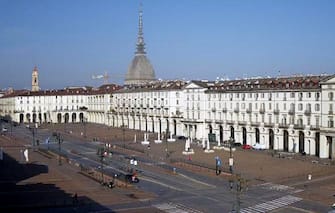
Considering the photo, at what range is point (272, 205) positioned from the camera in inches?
1763

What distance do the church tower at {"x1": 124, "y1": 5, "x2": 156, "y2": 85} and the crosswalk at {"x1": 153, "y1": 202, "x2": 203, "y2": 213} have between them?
13650 centimetres

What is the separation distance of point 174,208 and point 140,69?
142m

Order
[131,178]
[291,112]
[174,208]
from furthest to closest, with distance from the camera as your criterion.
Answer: [291,112] → [131,178] → [174,208]

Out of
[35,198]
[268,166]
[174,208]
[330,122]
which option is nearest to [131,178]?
[35,198]

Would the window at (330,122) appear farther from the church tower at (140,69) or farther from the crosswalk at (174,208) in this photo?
the church tower at (140,69)

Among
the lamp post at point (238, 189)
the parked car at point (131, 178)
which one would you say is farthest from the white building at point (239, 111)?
the parked car at point (131, 178)

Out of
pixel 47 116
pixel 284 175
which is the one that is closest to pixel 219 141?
pixel 284 175

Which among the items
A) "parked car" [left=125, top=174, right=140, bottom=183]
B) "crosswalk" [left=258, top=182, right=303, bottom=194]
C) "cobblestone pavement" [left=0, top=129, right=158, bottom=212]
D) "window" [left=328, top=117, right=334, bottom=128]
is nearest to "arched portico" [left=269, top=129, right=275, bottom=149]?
"window" [left=328, top=117, right=334, bottom=128]

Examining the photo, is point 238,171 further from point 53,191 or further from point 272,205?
point 53,191

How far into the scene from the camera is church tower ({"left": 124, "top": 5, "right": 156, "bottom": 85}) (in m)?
182

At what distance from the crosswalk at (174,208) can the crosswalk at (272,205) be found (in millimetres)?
4323

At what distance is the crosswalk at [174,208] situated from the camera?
42.6 m

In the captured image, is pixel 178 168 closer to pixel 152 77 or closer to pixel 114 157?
pixel 114 157

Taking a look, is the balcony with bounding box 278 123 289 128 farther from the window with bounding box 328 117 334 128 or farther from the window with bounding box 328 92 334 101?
the window with bounding box 328 92 334 101
